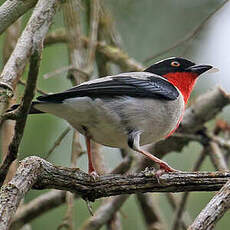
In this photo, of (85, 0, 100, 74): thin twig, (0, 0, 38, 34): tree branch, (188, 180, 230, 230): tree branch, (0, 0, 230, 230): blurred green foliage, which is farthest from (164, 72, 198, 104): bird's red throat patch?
(188, 180, 230, 230): tree branch

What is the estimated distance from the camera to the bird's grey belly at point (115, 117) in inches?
182

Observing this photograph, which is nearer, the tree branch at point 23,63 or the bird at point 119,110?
the tree branch at point 23,63

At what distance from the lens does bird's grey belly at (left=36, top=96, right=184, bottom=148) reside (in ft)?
15.2

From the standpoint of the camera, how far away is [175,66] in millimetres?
5867

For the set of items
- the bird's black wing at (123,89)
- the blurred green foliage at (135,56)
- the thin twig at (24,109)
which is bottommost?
the blurred green foliage at (135,56)

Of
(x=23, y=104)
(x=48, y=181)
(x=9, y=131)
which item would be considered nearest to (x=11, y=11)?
(x=23, y=104)

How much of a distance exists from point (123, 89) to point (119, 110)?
228 millimetres

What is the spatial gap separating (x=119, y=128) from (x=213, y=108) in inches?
75.7

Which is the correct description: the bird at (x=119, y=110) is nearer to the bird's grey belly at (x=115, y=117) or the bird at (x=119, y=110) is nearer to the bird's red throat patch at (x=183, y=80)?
the bird's grey belly at (x=115, y=117)

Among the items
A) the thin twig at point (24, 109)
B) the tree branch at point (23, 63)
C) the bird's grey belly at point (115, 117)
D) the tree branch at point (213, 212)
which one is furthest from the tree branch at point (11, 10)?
the tree branch at point (213, 212)

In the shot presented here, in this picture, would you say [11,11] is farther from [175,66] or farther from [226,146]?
[226,146]

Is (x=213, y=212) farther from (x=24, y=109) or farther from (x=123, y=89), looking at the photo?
(x=123, y=89)

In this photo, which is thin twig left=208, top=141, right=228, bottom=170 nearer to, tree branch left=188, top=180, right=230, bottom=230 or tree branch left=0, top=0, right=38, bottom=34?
tree branch left=188, top=180, right=230, bottom=230

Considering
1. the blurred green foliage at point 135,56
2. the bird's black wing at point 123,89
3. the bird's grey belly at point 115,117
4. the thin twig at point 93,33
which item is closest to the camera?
the bird's black wing at point 123,89
